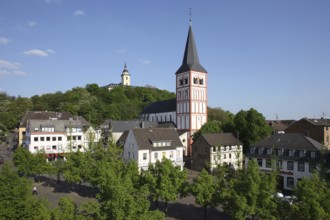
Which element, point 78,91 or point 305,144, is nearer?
point 305,144

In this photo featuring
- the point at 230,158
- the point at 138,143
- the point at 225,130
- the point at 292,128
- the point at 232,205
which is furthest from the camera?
the point at 225,130

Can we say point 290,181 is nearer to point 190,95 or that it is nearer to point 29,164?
point 29,164

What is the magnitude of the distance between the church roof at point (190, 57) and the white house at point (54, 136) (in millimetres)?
29601

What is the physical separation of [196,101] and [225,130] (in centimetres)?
1435

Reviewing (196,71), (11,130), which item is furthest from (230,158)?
(11,130)

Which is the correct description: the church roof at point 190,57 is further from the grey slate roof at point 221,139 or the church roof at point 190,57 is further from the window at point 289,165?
the window at point 289,165

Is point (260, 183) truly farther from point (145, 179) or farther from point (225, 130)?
point (225, 130)

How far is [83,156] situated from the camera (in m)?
38.5

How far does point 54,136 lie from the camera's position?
64.0 meters

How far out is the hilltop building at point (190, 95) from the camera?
245 ft

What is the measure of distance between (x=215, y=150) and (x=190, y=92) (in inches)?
962

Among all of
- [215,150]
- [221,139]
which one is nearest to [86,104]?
[221,139]

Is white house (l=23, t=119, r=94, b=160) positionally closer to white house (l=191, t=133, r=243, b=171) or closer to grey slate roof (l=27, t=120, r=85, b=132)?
grey slate roof (l=27, t=120, r=85, b=132)

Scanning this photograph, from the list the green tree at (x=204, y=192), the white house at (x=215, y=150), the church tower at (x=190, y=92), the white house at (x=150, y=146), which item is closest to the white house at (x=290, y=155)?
the white house at (x=215, y=150)
